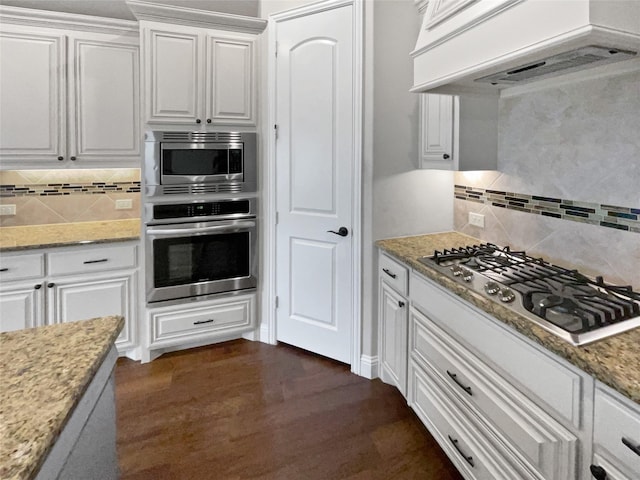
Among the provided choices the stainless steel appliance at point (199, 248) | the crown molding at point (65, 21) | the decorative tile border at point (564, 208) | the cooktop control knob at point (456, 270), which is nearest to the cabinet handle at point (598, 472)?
the cooktop control knob at point (456, 270)

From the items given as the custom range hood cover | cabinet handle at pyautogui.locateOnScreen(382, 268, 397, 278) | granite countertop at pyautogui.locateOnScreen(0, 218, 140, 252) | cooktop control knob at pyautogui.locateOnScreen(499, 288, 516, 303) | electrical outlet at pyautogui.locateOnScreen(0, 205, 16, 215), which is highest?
the custom range hood cover

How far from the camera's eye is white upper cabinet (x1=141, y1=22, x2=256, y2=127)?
271 centimetres

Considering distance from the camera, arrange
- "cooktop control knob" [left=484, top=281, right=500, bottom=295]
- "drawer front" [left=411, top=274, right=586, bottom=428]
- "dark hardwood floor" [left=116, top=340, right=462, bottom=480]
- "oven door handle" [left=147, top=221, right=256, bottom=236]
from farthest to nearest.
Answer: "oven door handle" [left=147, top=221, right=256, bottom=236] < "dark hardwood floor" [left=116, top=340, right=462, bottom=480] < "cooktop control knob" [left=484, top=281, right=500, bottom=295] < "drawer front" [left=411, top=274, right=586, bottom=428]

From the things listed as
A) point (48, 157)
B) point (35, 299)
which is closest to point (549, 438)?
point (35, 299)

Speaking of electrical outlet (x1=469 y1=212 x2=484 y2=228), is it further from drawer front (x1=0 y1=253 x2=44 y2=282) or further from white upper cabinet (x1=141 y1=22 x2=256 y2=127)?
drawer front (x1=0 y1=253 x2=44 y2=282)

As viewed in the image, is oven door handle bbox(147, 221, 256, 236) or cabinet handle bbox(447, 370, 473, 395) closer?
cabinet handle bbox(447, 370, 473, 395)

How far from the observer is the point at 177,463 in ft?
6.31

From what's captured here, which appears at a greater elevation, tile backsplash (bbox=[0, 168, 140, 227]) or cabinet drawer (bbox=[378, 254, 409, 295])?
tile backsplash (bbox=[0, 168, 140, 227])

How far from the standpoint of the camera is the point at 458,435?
1692 mm

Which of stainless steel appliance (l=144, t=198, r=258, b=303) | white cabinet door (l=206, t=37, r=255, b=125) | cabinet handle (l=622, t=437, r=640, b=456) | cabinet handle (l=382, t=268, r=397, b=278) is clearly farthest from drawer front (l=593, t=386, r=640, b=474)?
white cabinet door (l=206, t=37, r=255, b=125)

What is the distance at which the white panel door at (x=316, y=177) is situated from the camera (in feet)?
8.59

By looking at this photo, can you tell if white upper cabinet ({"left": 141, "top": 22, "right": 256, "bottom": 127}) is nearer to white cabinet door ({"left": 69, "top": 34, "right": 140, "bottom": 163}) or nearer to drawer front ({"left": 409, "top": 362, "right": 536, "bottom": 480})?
white cabinet door ({"left": 69, "top": 34, "right": 140, "bottom": 163})

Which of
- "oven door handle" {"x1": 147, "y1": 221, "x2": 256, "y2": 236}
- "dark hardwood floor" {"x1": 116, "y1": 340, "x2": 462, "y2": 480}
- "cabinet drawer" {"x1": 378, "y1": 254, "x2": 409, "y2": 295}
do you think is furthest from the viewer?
"oven door handle" {"x1": 147, "y1": 221, "x2": 256, "y2": 236}

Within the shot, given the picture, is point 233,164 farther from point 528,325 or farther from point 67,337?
point 528,325
